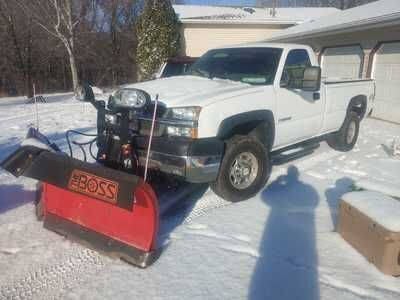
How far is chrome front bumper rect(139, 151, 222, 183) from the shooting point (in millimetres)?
3623

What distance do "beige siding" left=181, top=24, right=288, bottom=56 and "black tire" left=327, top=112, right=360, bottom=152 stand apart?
13693 mm

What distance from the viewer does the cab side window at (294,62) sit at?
15.9 ft

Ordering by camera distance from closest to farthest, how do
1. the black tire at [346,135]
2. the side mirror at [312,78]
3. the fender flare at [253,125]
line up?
1. the fender flare at [253,125]
2. the side mirror at [312,78]
3. the black tire at [346,135]

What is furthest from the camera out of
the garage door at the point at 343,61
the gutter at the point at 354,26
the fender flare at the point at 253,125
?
the garage door at the point at 343,61

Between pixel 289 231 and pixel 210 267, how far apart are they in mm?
1059

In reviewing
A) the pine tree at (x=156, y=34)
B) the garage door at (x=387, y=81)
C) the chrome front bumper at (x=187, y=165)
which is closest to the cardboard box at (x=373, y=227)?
the chrome front bumper at (x=187, y=165)

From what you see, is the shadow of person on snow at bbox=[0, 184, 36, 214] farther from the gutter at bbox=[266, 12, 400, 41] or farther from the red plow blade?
the gutter at bbox=[266, 12, 400, 41]

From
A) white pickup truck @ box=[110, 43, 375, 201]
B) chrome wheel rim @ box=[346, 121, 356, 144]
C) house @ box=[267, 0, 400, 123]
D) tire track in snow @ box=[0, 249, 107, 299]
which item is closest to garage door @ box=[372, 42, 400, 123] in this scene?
house @ box=[267, 0, 400, 123]

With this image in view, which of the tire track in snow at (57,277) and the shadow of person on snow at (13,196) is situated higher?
the shadow of person on snow at (13,196)

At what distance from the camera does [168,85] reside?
14.6 ft

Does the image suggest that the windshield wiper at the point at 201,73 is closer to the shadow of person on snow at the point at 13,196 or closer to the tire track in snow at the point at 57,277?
the shadow of person on snow at the point at 13,196

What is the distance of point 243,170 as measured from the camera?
4375mm

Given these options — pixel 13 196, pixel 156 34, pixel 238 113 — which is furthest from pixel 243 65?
pixel 156 34

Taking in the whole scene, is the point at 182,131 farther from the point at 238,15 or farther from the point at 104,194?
the point at 238,15
